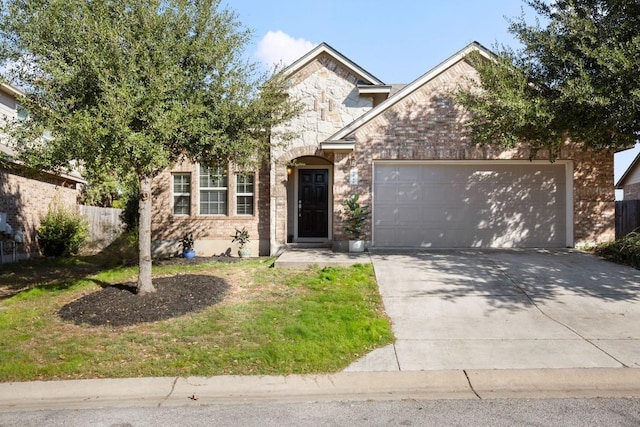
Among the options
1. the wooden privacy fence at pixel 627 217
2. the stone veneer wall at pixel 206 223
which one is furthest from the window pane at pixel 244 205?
the wooden privacy fence at pixel 627 217

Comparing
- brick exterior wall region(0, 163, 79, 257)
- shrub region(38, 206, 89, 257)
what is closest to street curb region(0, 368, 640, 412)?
brick exterior wall region(0, 163, 79, 257)

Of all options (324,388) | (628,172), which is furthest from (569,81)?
(628,172)

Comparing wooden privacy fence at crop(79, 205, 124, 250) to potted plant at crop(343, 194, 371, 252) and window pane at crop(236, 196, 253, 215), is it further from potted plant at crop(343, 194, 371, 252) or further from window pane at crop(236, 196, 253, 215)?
potted plant at crop(343, 194, 371, 252)

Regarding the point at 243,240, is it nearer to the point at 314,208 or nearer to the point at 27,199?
the point at 314,208

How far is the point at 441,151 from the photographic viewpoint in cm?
1212

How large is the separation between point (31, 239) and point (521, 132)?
1507cm

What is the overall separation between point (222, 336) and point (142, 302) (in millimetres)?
2113

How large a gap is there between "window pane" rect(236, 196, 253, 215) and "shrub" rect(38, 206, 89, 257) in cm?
618

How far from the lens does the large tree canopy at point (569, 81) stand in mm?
8320

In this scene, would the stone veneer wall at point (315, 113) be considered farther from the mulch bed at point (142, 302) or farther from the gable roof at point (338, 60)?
the mulch bed at point (142, 302)

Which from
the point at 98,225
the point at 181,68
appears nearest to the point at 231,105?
the point at 181,68

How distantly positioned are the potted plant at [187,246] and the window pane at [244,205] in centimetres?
169

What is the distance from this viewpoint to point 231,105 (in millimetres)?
7965

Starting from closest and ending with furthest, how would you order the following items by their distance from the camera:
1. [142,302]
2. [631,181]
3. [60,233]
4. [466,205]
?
1. [142,302]
2. [466,205]
3. [60,233]
4. [631,181]
